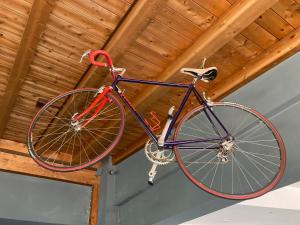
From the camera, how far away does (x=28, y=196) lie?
4.51m

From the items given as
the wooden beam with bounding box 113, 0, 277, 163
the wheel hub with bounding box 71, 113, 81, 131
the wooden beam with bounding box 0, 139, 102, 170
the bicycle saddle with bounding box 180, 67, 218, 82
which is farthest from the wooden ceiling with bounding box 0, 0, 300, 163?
the wooden beam with bounding box 0, 139, 102, 170

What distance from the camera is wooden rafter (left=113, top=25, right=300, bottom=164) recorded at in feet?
9.64

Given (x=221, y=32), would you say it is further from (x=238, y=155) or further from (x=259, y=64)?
(x=238, y=155)

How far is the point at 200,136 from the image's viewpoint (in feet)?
12.2

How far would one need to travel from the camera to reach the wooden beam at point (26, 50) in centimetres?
258

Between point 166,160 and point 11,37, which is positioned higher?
point 11,37

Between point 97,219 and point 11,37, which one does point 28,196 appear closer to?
point 97,219

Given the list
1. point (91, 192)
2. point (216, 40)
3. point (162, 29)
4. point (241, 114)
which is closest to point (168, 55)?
point (162, 29)

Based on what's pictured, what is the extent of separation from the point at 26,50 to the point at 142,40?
1157mm

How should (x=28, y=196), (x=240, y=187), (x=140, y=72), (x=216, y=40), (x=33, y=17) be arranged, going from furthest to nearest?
(x=28, y=196) < (x=140, y=72) < (x=240, y=187) < (x=216, y=40) < (x=33, y=17)

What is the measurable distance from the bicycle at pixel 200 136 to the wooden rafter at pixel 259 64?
0.25 meters

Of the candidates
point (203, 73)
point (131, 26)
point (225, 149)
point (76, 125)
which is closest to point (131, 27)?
point (131, 26)

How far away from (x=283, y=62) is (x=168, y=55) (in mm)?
1172

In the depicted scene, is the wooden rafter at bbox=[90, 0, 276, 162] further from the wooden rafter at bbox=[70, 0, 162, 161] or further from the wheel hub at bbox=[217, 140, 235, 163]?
the wheel hub at bbox=[217, 140, 235, 163]
